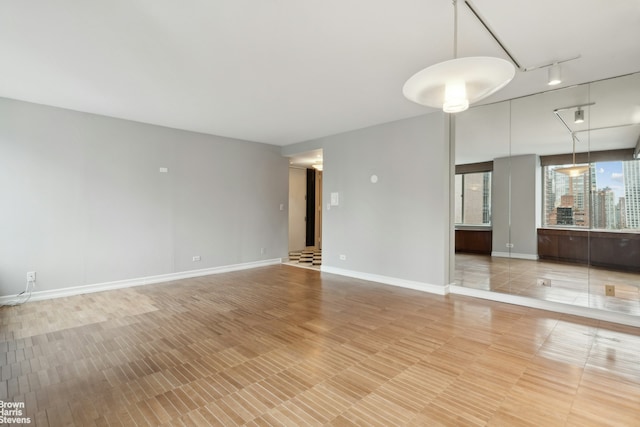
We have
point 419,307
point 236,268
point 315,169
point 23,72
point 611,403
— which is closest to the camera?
point 611,403

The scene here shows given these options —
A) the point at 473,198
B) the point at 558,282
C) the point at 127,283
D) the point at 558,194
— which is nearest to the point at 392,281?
the point at 473,198

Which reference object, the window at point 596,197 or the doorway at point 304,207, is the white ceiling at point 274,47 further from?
the doorway at point 304,207

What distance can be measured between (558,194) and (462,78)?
351 cm

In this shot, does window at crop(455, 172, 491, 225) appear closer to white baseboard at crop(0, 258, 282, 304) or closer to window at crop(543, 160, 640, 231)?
window at crop(543, 160, 640, 231)

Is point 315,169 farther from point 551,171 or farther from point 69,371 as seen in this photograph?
point 69,371

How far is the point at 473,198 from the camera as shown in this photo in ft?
18.0

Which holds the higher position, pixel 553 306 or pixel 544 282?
pixel 544 282

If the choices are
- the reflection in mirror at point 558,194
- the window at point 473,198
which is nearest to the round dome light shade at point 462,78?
the reflection in mirror at point 558,194

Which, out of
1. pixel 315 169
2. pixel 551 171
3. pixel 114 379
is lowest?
pixel 114 379

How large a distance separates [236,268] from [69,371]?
419 cm

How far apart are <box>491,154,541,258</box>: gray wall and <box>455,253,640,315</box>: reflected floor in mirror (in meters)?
0.27

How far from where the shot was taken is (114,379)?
2324mm

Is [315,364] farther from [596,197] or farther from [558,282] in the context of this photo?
[596,197]

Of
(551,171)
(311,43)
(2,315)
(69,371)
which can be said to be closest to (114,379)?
(69,371)
